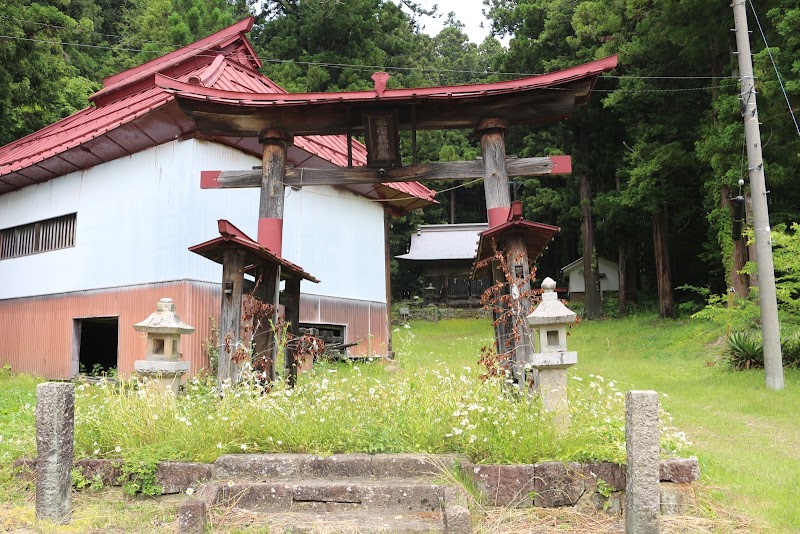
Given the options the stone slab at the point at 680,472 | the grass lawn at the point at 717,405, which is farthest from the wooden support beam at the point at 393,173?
the stone slab at the point at 680,472

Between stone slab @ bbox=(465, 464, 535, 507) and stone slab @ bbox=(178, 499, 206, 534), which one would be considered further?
stone slab @ bbox=(465, 464, 535, 507)

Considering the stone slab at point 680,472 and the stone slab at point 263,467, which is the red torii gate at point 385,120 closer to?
the stone slab at point 263,467

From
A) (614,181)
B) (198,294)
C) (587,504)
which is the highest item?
(614,181)

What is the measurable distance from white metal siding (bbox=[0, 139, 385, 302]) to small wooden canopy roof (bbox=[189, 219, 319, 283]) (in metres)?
4.05

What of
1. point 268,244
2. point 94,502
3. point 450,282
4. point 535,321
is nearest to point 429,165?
point 268,244

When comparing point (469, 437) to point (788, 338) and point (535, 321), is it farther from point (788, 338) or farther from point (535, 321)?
point (788, 338)

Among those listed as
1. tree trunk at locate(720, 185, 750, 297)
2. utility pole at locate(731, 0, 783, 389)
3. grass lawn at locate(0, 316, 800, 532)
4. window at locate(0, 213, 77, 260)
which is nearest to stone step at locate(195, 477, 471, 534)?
grass lawn at locate(0, 316, 800, 532)

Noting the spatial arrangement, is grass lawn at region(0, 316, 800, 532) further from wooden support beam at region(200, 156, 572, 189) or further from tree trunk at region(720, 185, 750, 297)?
tree trunk at region(720, 185, 750, 297)

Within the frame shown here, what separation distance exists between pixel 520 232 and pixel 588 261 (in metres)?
20.6

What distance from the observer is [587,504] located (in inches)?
197

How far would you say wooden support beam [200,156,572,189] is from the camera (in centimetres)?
844

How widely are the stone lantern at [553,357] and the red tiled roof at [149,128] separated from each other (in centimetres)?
681

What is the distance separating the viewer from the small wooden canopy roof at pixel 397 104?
321 inches

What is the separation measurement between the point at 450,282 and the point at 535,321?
30611mm
